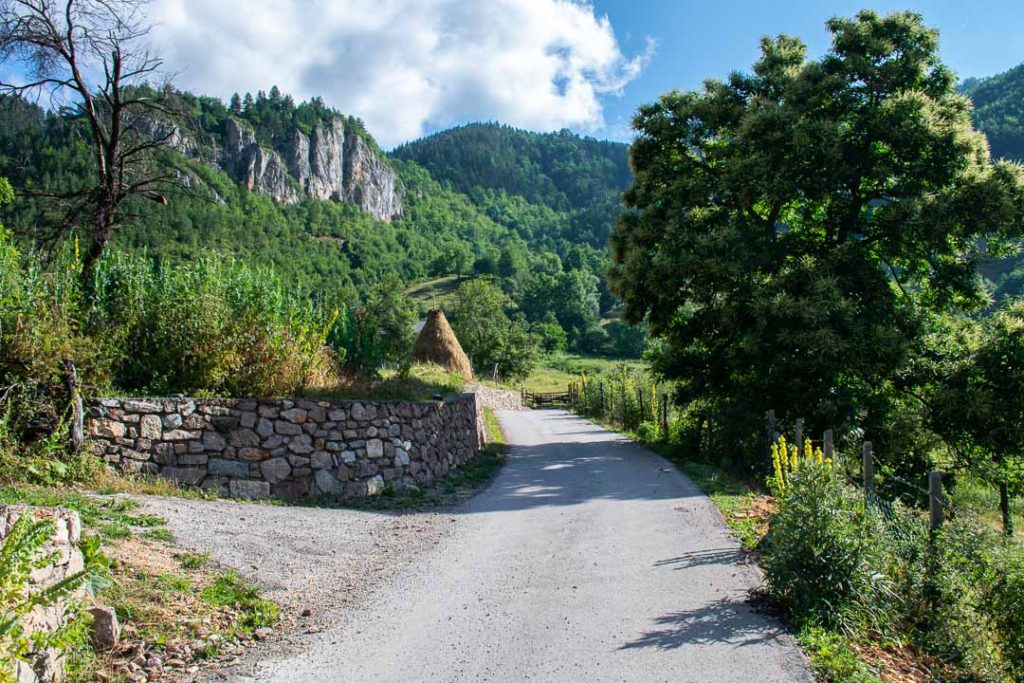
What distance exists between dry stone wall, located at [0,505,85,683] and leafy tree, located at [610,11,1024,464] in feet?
38.8

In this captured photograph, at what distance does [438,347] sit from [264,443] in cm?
2501

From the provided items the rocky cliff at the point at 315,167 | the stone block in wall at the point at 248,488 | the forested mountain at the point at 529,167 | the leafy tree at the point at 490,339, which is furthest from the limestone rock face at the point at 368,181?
the stone block in wall at the point at 248,488

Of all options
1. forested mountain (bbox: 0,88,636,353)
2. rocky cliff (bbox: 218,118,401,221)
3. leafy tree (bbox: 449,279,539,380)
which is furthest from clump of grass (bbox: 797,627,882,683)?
rocky cliff (bbox: 218,118,401,221)

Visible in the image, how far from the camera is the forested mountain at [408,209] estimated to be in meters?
96.5

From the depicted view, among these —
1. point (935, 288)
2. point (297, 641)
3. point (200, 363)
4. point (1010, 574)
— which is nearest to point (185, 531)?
point (297, 641)

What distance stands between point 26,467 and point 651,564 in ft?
23.9

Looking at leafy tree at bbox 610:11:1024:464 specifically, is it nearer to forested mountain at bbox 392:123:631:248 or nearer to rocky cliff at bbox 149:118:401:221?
rocky cliff at bbox 149:118:401:221

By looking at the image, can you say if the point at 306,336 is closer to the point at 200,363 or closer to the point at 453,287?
the point at 200,363

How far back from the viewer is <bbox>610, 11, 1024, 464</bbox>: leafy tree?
1304 centimetres

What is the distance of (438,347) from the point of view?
34.9 m

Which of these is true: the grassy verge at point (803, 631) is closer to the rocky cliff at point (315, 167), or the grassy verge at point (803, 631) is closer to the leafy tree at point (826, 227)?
the leafy tree at point (826, 227)

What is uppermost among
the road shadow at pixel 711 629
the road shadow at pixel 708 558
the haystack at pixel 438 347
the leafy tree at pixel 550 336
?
the leafy tree at pixel 550 336

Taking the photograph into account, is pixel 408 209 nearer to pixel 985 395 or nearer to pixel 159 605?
pixel 985 395

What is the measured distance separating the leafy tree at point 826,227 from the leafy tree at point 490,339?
134 ft
